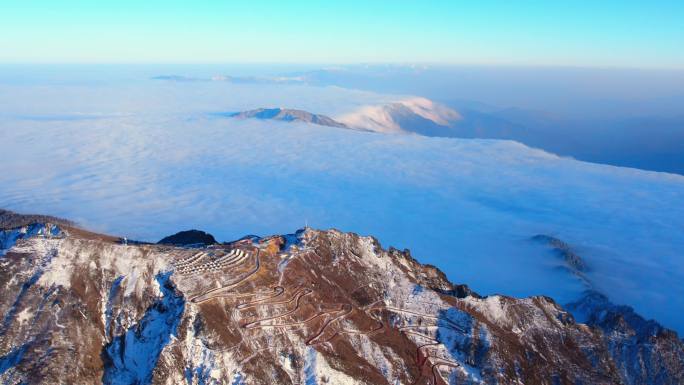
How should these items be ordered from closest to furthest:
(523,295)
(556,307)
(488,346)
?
(488,346) < (556,307) < (523,295)

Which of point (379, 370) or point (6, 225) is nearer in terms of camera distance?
point (379, 370)

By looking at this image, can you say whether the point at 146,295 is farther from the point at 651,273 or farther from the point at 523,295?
the point at 651,273

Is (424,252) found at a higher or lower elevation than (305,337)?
lower

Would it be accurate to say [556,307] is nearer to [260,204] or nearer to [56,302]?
[56,302]

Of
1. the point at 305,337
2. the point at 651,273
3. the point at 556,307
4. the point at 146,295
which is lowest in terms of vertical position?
the point at 651,273

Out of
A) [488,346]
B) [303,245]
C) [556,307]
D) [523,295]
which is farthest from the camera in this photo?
[523,295]

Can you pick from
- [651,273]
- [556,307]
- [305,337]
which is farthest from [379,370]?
[651,273]
